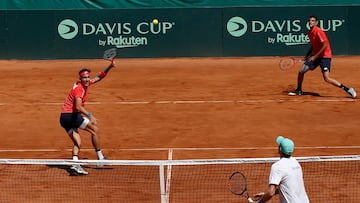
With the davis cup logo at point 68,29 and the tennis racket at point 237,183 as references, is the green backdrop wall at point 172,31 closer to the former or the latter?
the davis cup logo at point 68,29

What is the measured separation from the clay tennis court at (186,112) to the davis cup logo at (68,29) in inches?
120

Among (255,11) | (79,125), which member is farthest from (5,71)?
(79,125)

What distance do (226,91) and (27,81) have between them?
697 centimetres

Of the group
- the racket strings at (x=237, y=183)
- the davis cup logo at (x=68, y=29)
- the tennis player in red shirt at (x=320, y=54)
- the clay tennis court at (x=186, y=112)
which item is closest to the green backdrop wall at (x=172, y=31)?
the davis cup logo at (x=68, y=29)

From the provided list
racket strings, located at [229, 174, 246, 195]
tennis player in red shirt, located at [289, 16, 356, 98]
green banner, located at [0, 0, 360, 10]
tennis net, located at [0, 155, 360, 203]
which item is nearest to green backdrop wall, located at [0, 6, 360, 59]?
green banner, located at [0, 0, 360, 10]

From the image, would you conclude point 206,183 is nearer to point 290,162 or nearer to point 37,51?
point 290,162

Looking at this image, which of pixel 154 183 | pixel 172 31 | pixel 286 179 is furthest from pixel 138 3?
pixel 286 179

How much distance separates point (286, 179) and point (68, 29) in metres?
23.0

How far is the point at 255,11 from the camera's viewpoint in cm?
2925

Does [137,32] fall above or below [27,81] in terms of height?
above

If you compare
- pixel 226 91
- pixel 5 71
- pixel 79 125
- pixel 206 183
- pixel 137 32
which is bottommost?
pixel 206 183

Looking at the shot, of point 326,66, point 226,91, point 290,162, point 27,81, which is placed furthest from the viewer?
point 27,81

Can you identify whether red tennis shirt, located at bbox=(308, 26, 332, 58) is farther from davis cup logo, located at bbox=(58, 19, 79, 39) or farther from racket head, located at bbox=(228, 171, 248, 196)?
davis cup logo, located at bbox=(58, 19, 79, 39)

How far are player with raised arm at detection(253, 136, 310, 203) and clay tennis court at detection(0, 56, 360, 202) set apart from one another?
5525 millimetres
